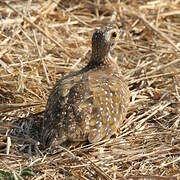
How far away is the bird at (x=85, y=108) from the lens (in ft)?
21.8

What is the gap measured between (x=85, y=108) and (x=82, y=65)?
221cm

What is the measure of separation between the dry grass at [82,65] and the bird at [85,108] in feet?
0.56

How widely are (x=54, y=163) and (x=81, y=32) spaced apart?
3.62m

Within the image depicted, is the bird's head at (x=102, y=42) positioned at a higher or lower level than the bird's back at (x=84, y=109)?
higher

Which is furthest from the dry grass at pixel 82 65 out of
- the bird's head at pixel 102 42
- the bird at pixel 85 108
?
the bird's head at pixel 102 42

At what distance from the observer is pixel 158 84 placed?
8.36 m

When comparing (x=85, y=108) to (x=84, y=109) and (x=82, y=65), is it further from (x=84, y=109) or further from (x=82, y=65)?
(x=82, y=65)

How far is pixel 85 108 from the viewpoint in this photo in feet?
22.2

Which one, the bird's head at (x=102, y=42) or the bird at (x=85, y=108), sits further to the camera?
the bird's head at (x=102, y=42)

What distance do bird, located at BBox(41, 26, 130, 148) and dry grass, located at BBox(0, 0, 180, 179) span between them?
17 centimetres

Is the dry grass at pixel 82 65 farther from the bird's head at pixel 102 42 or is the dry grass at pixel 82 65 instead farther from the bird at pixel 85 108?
the bird's head at pixel 102 42

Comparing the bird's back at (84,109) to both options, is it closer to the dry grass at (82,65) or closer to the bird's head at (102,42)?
the dry grass at (82,65)

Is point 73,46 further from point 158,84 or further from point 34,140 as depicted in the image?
point 34,140

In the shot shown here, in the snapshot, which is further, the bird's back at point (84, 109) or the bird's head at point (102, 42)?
the bird's head at point (102, 42)
